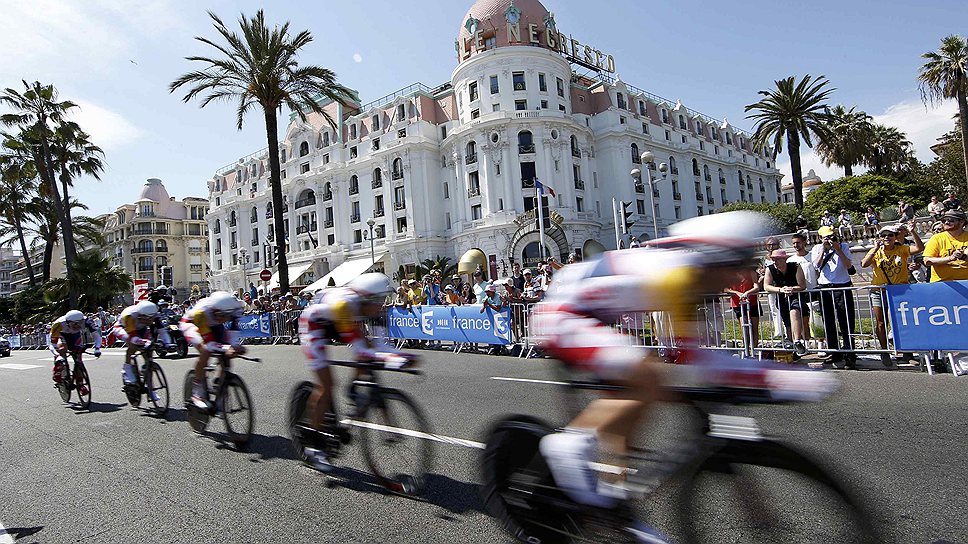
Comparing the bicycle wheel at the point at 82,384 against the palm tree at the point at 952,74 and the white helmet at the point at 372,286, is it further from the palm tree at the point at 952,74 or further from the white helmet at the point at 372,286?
the palm tree at the point at 952,74

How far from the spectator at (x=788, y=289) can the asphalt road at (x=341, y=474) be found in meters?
1.06

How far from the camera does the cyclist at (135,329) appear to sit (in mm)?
7758

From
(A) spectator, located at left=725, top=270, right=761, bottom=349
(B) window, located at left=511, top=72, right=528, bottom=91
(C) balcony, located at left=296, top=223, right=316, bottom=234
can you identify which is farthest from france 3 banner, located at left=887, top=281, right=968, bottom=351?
(C) balcony, located at left=296, top=223, right=316, bottom=234

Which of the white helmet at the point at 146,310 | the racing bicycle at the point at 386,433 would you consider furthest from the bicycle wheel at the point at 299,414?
the white helmet at the point at 146,310

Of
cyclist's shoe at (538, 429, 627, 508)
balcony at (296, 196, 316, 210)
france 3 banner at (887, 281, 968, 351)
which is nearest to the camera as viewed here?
cyclist's shoe at (538, 429, 627, 508)

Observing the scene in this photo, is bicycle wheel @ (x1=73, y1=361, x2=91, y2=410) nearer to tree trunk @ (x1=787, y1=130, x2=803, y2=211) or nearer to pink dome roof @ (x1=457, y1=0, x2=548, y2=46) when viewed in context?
tree trunk @ (x1=787, y1=130, x2=803, y2=211)

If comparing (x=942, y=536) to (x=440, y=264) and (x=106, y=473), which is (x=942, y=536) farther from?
(x=440, y=264)

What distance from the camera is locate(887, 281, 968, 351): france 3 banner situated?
702 cm

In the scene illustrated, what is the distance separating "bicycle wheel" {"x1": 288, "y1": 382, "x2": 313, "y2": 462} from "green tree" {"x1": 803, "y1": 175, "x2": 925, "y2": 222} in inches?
1662

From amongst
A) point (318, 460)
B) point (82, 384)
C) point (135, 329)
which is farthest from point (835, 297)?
point (82, 384)

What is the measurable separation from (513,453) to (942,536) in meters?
2.27

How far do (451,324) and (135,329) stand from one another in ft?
23.4

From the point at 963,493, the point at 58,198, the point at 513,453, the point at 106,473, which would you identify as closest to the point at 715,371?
the point at 513,453

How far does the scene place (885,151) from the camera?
46.0m
